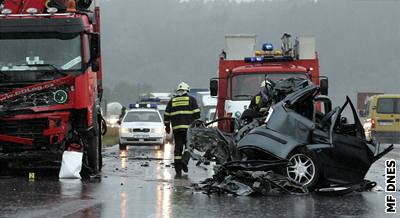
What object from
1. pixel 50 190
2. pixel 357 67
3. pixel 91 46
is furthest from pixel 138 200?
pixel 357 67

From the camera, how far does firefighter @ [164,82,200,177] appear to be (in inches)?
550

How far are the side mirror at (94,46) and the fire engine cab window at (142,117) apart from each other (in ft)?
43.0

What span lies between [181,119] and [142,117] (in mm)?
11906

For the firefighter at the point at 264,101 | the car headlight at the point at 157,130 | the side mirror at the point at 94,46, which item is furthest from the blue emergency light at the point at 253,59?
the car headlight at the point at 157,130

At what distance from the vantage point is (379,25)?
487ft

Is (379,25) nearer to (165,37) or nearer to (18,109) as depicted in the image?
(165,37)

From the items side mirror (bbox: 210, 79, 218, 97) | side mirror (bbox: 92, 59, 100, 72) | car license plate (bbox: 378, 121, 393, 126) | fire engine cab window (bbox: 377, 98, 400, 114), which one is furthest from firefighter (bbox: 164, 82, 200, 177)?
fire engine cab window (bbox: 377, 98, 400, 114)

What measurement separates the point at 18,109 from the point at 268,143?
4.20 meters

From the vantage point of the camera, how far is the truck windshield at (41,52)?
39.7 ft

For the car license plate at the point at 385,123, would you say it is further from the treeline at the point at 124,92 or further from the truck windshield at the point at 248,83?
the treeline at the point at 124,92

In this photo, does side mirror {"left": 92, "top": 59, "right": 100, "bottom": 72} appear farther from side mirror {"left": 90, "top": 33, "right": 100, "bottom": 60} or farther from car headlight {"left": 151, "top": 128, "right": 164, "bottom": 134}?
car headlight {"left": 151, "top": 128, "right": 164, "bottom": 134}

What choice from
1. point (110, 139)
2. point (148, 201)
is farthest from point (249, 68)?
point (110, 139)

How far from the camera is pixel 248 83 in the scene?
16234mm

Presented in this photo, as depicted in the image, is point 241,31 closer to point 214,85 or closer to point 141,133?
point 141,133
